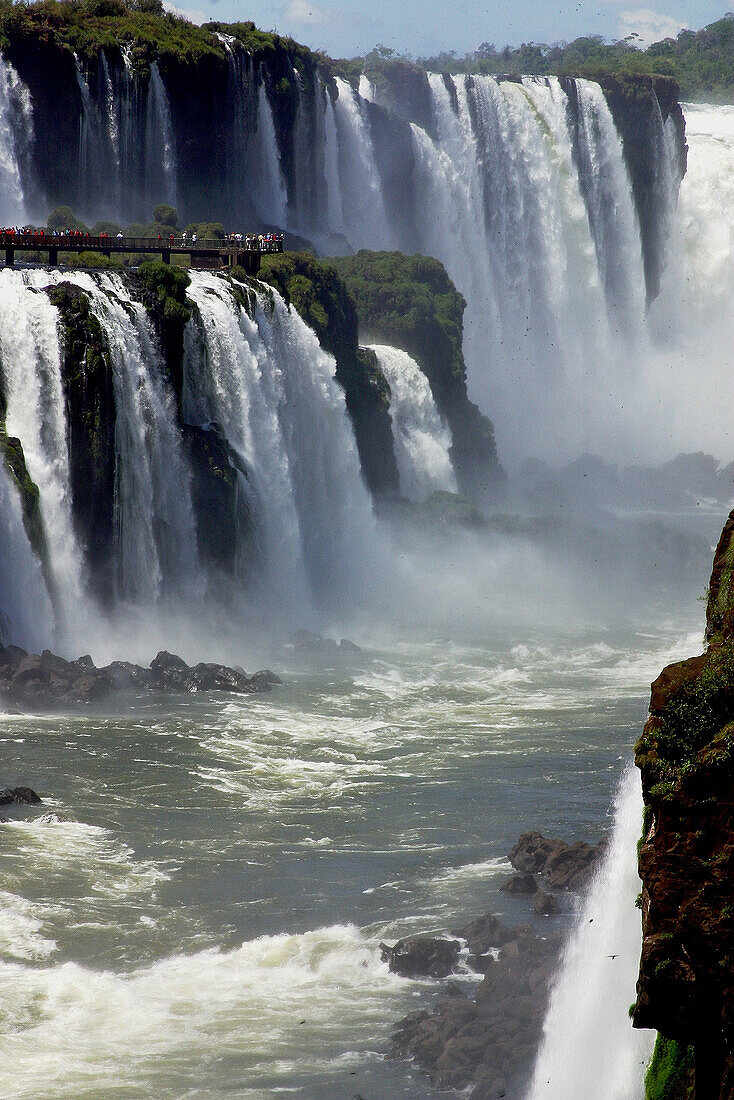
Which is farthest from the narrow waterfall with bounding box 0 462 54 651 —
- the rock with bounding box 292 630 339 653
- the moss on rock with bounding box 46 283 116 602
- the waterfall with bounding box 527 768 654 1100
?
the waterfall with bounding box 527 768 654 1100

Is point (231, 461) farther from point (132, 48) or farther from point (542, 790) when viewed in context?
point (132, 48)

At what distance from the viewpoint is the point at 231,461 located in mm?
37500

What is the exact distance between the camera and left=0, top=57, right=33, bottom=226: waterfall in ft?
160

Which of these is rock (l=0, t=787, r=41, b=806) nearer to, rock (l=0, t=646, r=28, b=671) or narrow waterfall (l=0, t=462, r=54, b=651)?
rock (l=0, t=646, r=28, b=671)

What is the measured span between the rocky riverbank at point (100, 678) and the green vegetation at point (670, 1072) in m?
20.2

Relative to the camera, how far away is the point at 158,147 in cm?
5319

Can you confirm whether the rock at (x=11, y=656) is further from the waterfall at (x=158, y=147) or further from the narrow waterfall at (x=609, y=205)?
the narrow waterfall at (x=609, y=205)

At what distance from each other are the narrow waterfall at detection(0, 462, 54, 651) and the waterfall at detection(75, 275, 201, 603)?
3.12 meters

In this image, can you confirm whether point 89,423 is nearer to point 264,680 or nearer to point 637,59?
point 264,680

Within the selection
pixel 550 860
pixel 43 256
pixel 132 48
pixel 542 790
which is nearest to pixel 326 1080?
pixel 550 860

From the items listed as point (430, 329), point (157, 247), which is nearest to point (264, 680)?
point (157, 247)

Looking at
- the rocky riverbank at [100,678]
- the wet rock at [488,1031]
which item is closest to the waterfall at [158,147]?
the rocky riverbank at [100,678]

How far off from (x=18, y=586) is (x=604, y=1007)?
21175 mm

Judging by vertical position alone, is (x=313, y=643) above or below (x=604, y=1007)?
above
